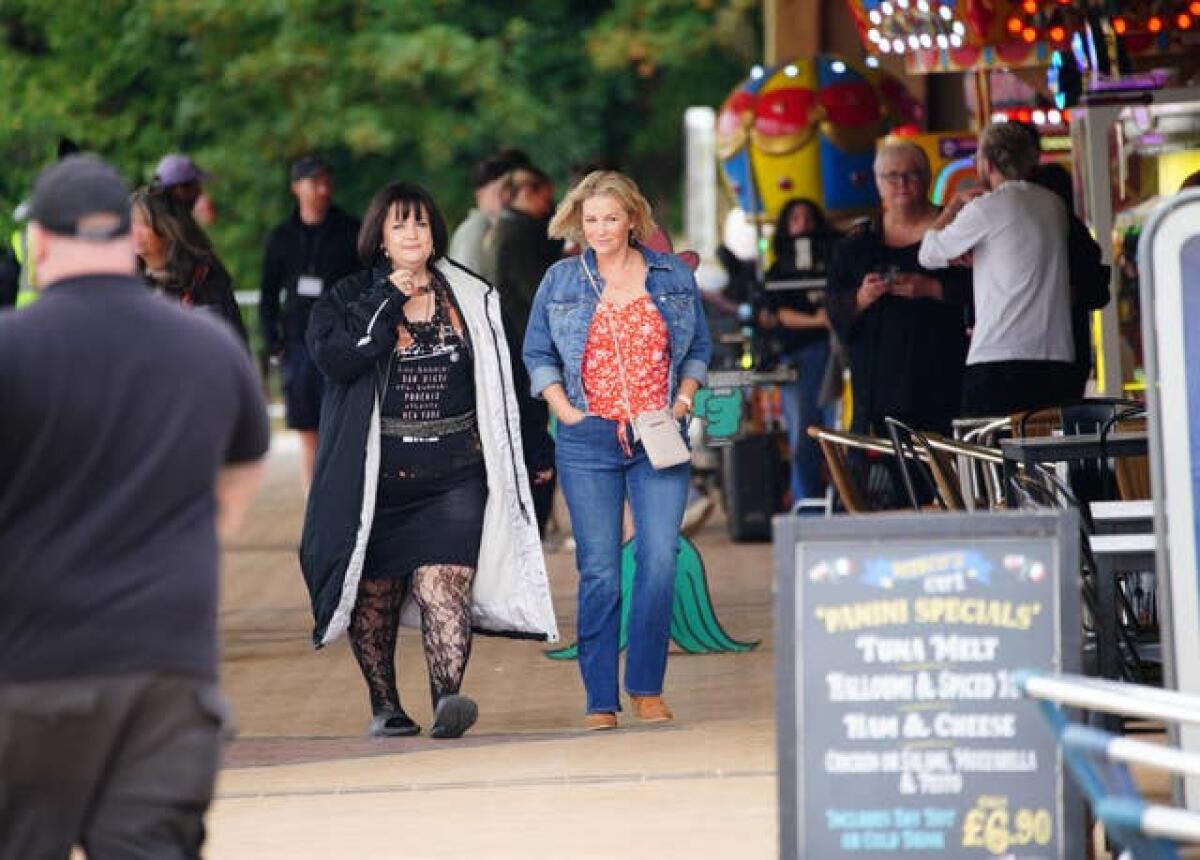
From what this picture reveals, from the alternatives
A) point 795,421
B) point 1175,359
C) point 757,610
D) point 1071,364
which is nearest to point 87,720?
point 1175,359

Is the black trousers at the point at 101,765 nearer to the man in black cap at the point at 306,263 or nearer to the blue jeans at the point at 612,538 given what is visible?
the blue jeans at the point at 612,538

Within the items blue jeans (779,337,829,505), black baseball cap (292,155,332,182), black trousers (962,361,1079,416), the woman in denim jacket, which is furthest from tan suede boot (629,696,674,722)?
blue jeans (779,337,829,505)

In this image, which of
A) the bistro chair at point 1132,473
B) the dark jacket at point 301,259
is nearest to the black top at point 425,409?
the bistro chair at point 1132,473

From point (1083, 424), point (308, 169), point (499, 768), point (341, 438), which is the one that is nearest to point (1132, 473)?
point (1083, 424)

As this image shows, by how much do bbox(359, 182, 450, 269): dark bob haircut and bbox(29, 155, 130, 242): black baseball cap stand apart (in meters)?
4.59

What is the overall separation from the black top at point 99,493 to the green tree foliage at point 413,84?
89.2ft

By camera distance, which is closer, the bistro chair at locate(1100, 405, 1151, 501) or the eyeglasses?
the bistro chair at locate(1100, 405, 1151, 501)

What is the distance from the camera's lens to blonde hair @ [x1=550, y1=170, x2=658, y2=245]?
10109 millimetres

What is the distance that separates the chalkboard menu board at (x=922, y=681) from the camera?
6.29 m

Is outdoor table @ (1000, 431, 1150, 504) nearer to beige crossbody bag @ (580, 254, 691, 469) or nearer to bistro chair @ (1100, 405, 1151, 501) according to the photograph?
bistro chair @ (1100, 405, 1151, 501)

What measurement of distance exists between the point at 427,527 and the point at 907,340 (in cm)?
320

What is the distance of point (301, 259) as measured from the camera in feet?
52.5

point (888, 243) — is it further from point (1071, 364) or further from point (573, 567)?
point (573, 567)

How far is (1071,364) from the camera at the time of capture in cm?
1185
